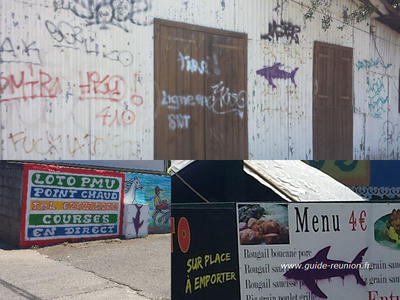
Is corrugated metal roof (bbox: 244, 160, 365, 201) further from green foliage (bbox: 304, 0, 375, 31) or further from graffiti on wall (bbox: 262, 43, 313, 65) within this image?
green foliage (bbox: 304, 0, 375, 31)

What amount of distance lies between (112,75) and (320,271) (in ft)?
20.6

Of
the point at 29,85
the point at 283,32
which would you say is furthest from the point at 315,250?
the point at 283,32

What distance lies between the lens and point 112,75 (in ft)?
27.7

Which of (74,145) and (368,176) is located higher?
(74,145)

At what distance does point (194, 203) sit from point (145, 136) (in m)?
5.56

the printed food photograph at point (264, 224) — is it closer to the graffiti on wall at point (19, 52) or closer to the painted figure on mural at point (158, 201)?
the graffiti on wall at point (19, 52)

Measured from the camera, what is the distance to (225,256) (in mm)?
3229

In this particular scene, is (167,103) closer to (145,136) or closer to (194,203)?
(145,136)

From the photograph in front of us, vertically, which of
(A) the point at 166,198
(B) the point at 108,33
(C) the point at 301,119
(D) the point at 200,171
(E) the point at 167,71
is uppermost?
(B) the point at 108,33

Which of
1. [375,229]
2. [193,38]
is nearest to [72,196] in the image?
[193,38]

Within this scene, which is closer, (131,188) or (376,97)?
(131,188)

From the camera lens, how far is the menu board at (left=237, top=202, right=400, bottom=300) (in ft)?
10.2

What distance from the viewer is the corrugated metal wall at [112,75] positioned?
756 centimetres

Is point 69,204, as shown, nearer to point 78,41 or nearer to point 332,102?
point 78,41
